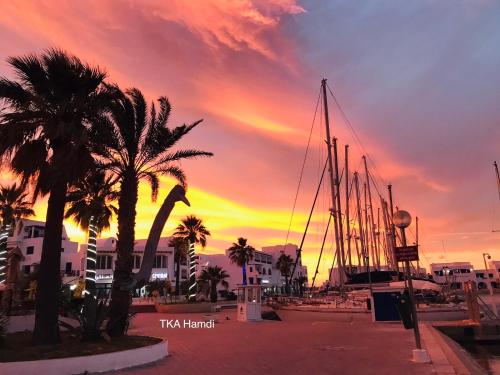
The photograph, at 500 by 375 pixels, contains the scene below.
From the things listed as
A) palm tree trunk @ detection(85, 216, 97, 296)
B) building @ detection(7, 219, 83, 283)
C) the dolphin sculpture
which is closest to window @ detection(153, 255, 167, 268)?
building @ detection(7, 219, 83, 283)

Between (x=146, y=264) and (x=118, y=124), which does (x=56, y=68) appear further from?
(x=146, y=264)

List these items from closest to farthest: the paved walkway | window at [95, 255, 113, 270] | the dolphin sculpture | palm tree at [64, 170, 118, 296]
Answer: the paved walkway < the dolphin sculpture < palm tree at [64, 170, 118, 296] < window at [95, 255, 113, 270]

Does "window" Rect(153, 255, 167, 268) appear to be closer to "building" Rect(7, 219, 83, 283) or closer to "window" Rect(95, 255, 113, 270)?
"window" Rect(95, 255, 113, 270)

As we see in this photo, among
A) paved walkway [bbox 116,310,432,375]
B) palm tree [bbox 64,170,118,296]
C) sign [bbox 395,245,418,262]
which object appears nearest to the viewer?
paved walkway [bbox 116,310,432,375]

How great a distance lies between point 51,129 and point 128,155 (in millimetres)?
3302

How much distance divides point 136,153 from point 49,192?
331 centimetres

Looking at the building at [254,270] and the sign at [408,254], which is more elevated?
the building at [254,270]

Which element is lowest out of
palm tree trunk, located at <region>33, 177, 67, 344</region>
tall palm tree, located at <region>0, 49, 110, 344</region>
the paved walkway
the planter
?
the paved walkway

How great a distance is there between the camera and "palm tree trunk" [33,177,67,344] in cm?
1200

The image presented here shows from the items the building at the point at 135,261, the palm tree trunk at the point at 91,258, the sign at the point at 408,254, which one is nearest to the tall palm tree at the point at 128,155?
the sign at the point at 408,254

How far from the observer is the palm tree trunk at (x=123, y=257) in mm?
13672

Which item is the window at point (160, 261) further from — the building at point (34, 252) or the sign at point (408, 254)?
the sign at point (408, 254)

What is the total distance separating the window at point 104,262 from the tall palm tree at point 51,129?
218 feet

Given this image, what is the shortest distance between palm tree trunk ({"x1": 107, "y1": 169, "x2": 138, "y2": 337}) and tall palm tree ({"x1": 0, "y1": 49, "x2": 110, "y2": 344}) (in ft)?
5.68
